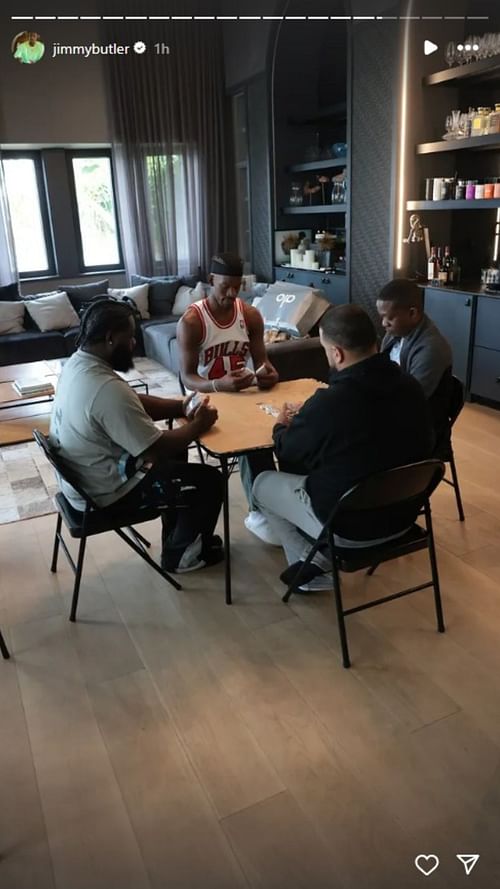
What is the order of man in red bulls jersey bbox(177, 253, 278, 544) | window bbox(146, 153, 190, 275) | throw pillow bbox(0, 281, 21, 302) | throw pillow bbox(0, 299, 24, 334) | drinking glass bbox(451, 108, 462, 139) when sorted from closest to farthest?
man in red bulls jersey bbox(177, 253, 278, 544), drinking glass bbox(451, 108, 462, 139), throw pillow bbox(0, 299, 24, 334), throw pillow bbox(0, 281, 21, 302), window bbox(146, 153, 190, 275)

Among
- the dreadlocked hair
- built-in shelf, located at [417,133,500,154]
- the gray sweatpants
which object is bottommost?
the gray sweatpants

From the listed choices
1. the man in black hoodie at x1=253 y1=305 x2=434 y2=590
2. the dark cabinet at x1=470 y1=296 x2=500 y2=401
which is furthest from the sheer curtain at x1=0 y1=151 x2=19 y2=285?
the man in black hoodie at x1=253 y1=305 x2=434 y2=590

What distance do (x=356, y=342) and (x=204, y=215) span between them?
584cm

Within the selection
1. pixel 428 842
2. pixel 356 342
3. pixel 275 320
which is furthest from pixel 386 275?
pixel 428 842

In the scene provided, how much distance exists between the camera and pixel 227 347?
296 centimetres

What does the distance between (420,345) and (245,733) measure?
1.54m

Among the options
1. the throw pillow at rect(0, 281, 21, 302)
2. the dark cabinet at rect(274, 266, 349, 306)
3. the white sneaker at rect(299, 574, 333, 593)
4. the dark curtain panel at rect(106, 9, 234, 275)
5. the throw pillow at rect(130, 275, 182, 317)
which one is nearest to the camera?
the white sneaker at rect(299, 574, 333, 593)

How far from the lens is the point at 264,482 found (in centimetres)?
238

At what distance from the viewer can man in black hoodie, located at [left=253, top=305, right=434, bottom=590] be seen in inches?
72.8

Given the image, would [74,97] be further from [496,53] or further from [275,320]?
[496,53]

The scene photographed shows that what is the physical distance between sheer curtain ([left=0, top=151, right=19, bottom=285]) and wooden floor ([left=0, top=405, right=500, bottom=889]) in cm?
478

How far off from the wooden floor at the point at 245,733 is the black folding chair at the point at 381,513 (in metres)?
0.18

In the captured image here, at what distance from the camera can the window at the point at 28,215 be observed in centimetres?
664

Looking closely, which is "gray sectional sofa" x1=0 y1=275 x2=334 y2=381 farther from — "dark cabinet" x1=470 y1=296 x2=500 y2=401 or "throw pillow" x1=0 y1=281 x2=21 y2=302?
"dark cabinet" x1=470 y1=296 x2=500 y2=401
